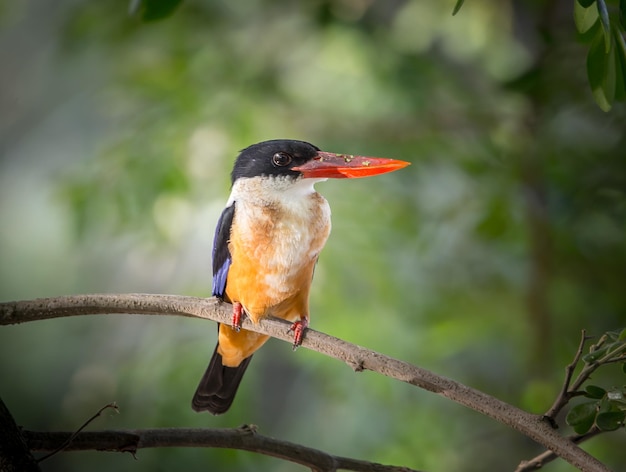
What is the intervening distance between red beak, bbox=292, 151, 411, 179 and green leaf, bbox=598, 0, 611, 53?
28cm

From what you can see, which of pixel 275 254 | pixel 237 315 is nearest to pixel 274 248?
pixel 275 254

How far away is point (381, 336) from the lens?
2.56 metres

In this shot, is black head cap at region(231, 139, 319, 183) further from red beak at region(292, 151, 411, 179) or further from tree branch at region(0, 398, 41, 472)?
tree branch at region(0, 398, 41, 472)

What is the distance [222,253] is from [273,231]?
0.53 ft

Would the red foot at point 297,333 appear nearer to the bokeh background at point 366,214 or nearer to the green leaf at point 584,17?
the green leaf at point 584,17

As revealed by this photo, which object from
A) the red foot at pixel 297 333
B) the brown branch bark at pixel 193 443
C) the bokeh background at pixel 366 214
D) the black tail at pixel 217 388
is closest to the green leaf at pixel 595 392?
the brown branch bark at pixel 193 443

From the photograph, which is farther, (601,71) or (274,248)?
(274,248)

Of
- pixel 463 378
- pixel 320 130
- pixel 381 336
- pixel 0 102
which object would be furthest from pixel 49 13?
pixel 463 378

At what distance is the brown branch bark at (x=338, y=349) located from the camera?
0.88 meters

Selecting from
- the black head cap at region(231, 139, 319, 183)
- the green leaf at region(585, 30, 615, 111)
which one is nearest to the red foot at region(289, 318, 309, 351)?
the black head cap at region(231, 139, 319, 183)

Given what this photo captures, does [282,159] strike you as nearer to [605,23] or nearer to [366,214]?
[605,23]

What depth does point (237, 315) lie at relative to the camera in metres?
1.28

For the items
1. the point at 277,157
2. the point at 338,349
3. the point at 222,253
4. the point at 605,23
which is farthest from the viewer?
the point at 222,253

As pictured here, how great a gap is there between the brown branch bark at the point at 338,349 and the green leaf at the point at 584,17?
0.44m
